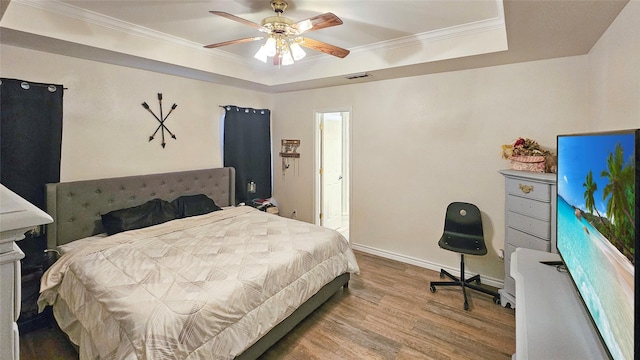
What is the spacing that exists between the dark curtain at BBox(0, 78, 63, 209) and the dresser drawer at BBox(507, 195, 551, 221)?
422 cm

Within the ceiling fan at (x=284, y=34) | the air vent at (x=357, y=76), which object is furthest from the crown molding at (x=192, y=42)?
the ceiling fan at (x=284, y=34)

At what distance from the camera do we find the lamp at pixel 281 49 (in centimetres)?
223

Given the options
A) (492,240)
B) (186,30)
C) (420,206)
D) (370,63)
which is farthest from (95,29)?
(492,240)

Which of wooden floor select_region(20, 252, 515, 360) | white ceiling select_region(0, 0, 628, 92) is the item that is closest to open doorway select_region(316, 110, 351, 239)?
white ceiling select_region(0, 0, 628, 92)

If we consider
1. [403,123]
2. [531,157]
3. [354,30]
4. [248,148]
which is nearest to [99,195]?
[248,148]

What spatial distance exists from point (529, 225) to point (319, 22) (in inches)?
92.9

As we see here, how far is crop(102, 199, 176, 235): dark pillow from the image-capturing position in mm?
2781

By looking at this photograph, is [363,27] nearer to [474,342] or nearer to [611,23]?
[611,23]

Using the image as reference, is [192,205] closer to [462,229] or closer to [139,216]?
[139,216]

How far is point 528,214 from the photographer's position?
2465 millimetres

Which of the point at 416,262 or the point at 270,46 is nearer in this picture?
the point at 270,46

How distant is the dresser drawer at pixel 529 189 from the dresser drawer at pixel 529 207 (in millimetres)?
36

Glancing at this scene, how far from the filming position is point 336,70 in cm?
351

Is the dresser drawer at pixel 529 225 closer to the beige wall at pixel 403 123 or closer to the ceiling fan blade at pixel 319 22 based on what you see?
the beige wall at pixel 403 123
